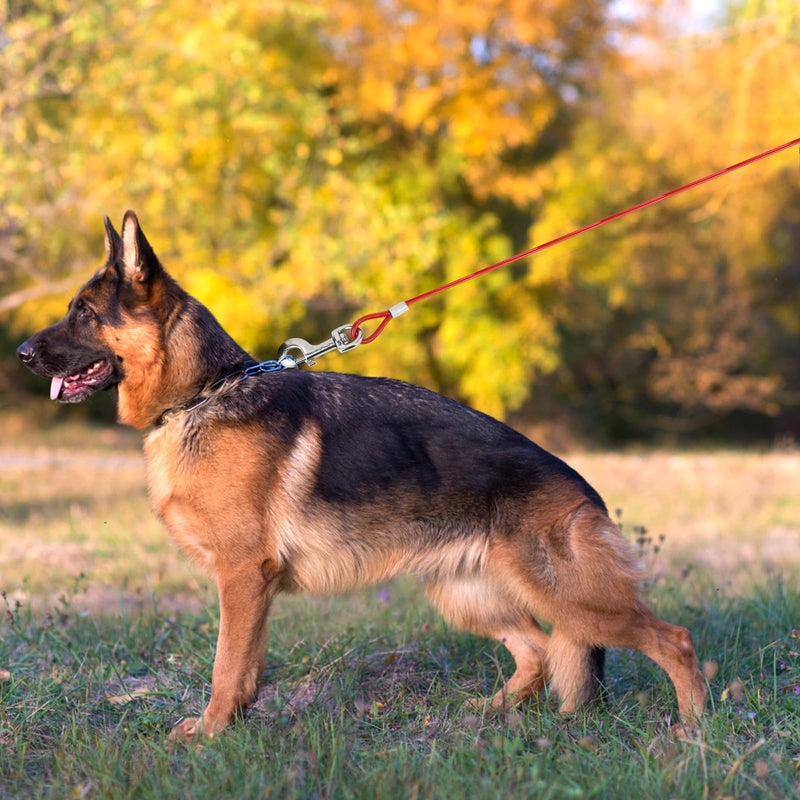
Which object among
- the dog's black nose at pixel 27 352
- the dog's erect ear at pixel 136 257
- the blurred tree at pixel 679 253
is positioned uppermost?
the dog's erect ear at pixel 136 257

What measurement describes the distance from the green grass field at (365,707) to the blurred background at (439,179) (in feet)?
20.9

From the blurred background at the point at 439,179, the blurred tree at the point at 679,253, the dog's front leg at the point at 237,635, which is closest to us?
the dog's front leg at the point at 237,635

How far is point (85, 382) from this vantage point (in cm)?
402

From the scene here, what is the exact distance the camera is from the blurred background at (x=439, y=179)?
12.1 metres

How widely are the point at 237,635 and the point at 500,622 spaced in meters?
1.28

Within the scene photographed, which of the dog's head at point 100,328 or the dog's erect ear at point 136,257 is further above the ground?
the dog's erect ear at point 136,257

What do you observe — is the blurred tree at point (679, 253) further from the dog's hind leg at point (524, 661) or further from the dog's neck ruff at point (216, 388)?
the dog's neck ruff at point (216, 388)

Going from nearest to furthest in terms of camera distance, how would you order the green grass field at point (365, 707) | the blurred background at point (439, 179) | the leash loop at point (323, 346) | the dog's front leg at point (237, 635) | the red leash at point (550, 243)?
the green grass field at point (365, 707)
the dog's front leg at point (237, 635)
the red leash at point (550, 243)
the leash loop at point (323, 346)
the blurred background at point (439, 179)

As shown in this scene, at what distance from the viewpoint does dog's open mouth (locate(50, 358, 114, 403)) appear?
13.2 ft

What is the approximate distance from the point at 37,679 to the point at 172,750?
95 cm

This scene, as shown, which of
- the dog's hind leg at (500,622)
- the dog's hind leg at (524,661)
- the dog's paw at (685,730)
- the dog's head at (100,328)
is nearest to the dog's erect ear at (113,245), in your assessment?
the dog's head at (100,328)

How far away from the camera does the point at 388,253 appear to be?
13570 millimetres

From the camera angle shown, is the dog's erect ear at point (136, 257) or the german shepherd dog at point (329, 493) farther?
the dog's erect ear at point (136, 257)

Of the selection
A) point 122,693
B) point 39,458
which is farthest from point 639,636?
point 39,458
